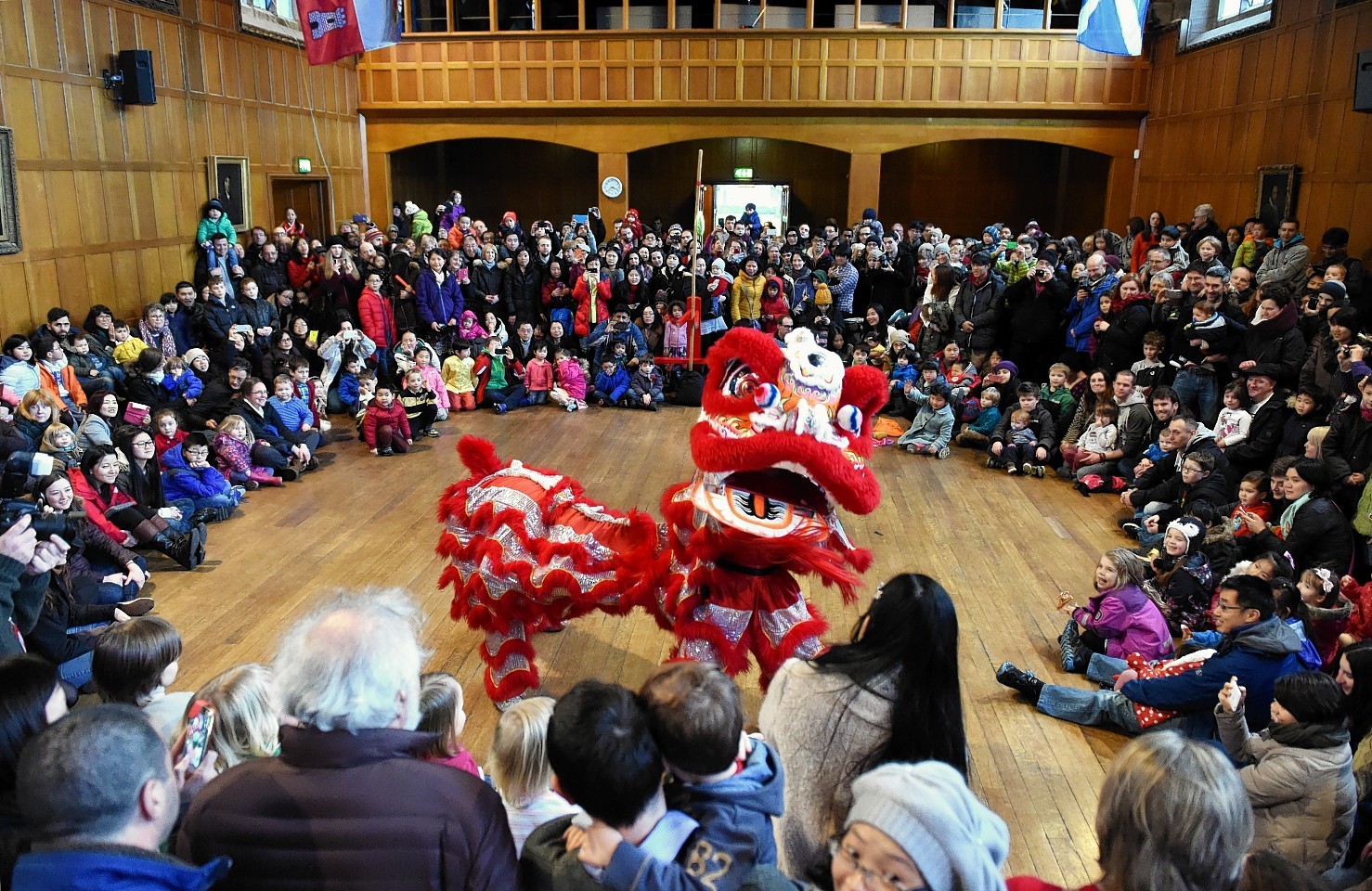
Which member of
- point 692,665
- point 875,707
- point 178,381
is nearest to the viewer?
point 692,665

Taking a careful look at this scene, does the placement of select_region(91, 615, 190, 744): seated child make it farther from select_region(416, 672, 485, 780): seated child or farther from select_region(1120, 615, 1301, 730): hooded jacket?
select_region(1120, 615, 1301, 730): hooded jacket

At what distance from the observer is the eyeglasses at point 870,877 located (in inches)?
56.3

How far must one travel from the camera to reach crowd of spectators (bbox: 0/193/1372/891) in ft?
5.08

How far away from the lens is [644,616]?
16.5 ft

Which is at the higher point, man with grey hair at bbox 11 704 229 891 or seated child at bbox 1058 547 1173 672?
man with grey hair at bbox 11 704 229 891

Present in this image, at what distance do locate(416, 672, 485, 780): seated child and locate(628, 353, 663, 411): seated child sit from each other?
23.9ft

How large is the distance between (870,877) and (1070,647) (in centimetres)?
348

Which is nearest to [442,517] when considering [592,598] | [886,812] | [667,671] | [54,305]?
[592,598]

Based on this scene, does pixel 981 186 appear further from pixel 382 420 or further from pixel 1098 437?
pixel 382 420

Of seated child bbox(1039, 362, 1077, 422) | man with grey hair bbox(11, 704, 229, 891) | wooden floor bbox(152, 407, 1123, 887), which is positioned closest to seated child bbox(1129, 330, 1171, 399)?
seated child bbox(1039, 362, 1077, 422)

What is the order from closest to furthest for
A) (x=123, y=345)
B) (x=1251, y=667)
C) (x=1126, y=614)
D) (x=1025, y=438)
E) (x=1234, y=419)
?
(x=1251, y=667)
(x=1126, y=614)
(x=1234, y=419)
(x=1025, y=438)
(x=123, y=345)

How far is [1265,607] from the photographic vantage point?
11.3 ft

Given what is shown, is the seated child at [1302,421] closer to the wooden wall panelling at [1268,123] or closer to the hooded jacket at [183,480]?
the wooden wall panelling at [1268,123]

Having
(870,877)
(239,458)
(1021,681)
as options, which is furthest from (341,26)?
(870,877)
